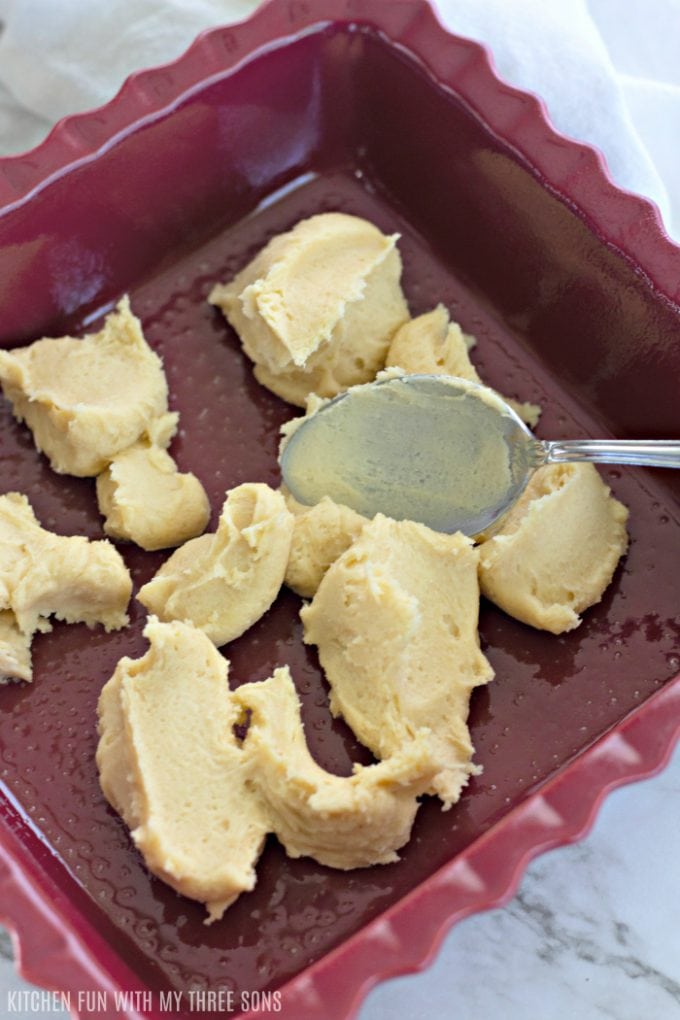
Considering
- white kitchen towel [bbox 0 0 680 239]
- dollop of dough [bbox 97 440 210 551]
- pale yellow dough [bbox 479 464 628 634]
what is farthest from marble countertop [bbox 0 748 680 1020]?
white kitchen towel [bbox 0 0 680 239]

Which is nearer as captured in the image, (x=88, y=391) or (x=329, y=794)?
(x=329, y=794)

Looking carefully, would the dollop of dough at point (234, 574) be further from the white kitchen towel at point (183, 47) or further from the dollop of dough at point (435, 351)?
the white kitchen towel at point (183, 47)

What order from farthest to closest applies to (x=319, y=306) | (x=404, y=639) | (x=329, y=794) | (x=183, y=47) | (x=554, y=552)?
(x=183, y=47) → (x=319, y=306) → (x=554, y=552) → (x=404, y=639) → (x=329, y=794)

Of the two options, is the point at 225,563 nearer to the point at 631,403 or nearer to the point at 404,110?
the point at 631,403

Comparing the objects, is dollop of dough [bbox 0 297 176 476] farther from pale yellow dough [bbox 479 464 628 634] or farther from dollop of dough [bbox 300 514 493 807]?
pale yellow dough [bbox 479 464 628 634]

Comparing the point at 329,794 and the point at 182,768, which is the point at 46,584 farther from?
the point at 329,794

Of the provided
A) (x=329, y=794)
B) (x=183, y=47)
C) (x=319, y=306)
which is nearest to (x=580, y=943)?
(x=329, y=794)
